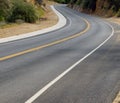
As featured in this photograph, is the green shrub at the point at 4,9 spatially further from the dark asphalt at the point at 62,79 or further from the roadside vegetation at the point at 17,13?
the dark asphalt at the point at 62,79

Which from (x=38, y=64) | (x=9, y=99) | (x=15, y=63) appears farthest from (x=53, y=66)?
(x=9, y=99)

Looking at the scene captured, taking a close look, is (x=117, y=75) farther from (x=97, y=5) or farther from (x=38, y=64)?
(x=97, y=5)

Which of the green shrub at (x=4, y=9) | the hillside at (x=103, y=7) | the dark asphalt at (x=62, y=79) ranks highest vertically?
the dark asphalt at (x=62, y=79)

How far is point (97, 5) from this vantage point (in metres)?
82.4

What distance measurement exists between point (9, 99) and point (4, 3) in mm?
41954

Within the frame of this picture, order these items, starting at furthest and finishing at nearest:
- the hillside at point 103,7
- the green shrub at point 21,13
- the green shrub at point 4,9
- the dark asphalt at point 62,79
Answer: the hillside at point 103,7 → the green shrub at point 4,9 → the green shrub at point 21,13 → the dark asphalt at point 62,79

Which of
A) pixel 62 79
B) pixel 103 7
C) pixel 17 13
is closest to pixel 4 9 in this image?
pixel 17 13

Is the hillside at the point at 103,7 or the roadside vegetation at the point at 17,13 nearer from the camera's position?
the roadside vegetation at the point at 17,13

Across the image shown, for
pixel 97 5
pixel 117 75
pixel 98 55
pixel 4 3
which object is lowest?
pixel 97 5

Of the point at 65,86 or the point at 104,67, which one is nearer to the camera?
the point at 65,86

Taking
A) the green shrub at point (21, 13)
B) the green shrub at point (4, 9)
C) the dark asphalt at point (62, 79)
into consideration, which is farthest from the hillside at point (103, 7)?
the dark asphalt at point (62, 79)

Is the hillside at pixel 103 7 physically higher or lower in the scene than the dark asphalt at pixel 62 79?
lower

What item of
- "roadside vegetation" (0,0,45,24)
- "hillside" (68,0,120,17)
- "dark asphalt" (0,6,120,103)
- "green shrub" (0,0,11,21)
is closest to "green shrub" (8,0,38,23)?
"roadside vegetation" (0,0,45,24)

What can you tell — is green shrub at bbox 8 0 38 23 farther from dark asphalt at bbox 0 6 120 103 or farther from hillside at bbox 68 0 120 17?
dark asphalt at bbox 0 6 120 103
